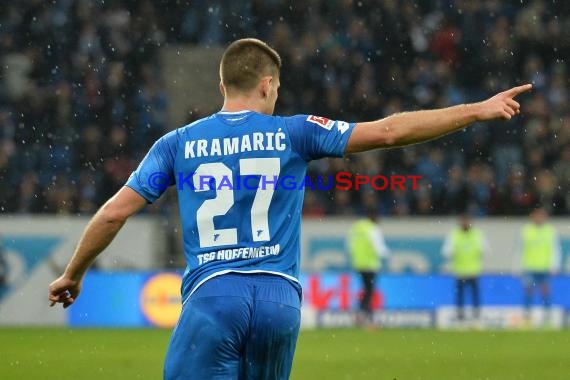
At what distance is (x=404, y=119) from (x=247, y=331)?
0.94 metres

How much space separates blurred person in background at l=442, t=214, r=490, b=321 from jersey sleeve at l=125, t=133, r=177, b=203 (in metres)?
12.7

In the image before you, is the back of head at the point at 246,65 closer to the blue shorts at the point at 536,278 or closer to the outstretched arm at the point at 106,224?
the outstretched arm at the point at 106,224

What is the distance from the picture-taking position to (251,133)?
13.4ft

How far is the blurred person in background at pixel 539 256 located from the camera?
1680cm

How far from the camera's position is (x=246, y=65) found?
411cm

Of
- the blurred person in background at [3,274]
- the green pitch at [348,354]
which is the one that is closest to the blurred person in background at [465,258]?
the green pitch at [348,354]

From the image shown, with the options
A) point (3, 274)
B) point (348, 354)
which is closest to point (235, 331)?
point (348, 354)

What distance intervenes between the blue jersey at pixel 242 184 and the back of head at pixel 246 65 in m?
0.11

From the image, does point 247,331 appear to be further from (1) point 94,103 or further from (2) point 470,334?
(1) point 94,103

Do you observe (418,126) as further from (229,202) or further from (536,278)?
(536,278)

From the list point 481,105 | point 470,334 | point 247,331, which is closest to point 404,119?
point 481,105

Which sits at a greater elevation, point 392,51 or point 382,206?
point 392,51

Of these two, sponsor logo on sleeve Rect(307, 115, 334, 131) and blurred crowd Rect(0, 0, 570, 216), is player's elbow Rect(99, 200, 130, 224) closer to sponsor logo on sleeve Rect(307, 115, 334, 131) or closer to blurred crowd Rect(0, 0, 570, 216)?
sponsor logo on sleeve Rect(307, 115, 334, 131)

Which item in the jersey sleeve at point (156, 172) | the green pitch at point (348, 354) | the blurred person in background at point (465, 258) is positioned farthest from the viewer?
the blurred person in background at point (465, 258)
